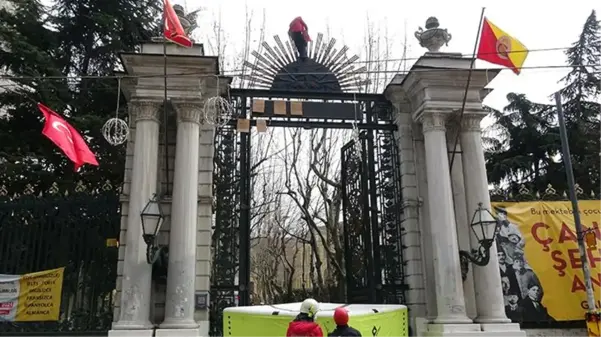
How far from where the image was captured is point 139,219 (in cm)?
909

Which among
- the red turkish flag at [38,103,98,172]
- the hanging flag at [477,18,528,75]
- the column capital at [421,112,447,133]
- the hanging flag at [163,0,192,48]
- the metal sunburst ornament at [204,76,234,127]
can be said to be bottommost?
the red turkish flag at [38,103,98,172]

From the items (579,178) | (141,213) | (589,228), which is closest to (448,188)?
(589,228)

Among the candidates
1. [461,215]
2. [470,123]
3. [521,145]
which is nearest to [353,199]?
[461,215]

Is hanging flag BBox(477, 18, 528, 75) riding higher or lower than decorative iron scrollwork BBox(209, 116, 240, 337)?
higher

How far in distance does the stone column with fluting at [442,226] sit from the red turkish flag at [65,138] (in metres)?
6.68

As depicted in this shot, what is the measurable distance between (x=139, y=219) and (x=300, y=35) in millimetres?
5397

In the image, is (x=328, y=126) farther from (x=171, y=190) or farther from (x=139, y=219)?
(x=139, y=219)

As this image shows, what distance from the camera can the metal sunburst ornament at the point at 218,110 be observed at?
10023 millimetres

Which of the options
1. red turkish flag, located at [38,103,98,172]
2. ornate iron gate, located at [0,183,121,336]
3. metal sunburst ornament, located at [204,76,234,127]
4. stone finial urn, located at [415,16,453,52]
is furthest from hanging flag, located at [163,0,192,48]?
stone finial urn, located at [415,16,453,52]

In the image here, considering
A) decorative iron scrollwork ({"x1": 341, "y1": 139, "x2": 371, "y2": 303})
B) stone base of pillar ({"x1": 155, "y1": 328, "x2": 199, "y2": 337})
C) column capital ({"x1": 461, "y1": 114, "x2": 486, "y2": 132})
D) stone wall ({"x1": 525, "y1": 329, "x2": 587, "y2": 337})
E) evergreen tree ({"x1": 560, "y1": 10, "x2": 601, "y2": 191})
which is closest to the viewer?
stone base of pillar ({"x1": 155, "y1": 328, "x2": 199, "y2": 337})

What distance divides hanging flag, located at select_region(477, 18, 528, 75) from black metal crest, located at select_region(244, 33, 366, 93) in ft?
9.04

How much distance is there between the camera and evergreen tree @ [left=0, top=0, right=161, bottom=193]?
15.5 m

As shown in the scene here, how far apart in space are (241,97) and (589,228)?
8.78 metres

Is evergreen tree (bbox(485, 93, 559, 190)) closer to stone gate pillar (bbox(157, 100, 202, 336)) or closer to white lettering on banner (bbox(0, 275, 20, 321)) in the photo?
stone gate pillar (bbox(157, 100, 202, 336))
